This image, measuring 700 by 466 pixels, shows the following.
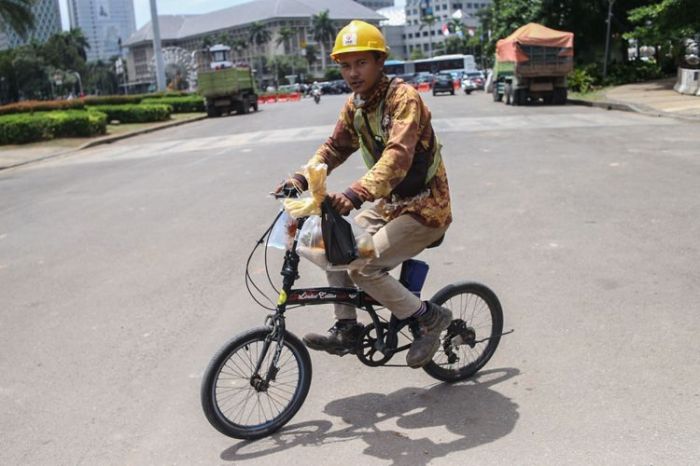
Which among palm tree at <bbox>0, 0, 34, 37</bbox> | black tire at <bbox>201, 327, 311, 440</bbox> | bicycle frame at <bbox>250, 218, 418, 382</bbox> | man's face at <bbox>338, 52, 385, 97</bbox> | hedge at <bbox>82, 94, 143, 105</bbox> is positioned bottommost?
hedge at <bbox>82, 94, 143, 105</bbox>

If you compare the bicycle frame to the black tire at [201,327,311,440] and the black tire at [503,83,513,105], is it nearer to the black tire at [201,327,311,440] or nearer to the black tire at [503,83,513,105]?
the black tire at [201,327,311,440]

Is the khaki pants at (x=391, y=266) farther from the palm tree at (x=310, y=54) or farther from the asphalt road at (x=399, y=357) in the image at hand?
the palm tree at (x=310, y=54)

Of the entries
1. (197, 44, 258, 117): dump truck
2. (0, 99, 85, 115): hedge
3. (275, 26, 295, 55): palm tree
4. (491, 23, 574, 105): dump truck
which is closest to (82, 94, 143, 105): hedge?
(197, 44, 258, 117): dump truck

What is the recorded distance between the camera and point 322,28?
151 metres

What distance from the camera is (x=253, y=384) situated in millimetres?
3592

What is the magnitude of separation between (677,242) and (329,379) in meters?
4.07

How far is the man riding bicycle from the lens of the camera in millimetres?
3344

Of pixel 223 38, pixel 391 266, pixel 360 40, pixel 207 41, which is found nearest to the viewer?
pixel 360 40

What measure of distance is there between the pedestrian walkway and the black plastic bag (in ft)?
56.4

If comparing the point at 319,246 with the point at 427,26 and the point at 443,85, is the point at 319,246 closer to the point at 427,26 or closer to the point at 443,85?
the point at 443,85

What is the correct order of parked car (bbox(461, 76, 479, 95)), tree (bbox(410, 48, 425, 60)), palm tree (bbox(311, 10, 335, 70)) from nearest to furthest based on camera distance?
parked car (bbox(461, 76, 479, 95))
palm tree (bbox(311, 10, 335, 70))
tree (bbox(410, 48, 425, 60))

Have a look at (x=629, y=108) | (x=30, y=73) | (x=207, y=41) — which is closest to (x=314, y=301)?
(x=629, y=108)

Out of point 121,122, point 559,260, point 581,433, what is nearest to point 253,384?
point 581,433

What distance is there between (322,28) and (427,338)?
15323 cm
